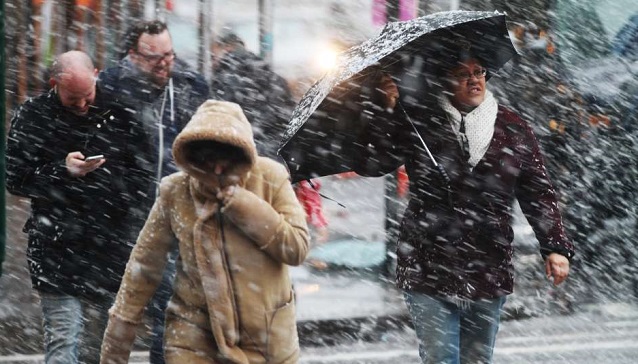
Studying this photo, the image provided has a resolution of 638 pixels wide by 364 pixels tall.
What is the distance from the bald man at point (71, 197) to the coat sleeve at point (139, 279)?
1243 mm

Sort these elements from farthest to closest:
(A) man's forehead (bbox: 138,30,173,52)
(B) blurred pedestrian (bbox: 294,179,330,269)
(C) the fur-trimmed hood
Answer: (B) blurred pedestrian (bbox: 294,179,330,269)
(A) man's forehead (bbox: 138,30,173,52)
(C) the fur-trimmed hood

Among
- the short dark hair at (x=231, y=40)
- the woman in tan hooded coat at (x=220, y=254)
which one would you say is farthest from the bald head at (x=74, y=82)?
the short dark hair at (x=231, y=40)

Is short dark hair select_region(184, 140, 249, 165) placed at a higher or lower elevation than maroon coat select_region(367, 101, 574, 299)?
higher

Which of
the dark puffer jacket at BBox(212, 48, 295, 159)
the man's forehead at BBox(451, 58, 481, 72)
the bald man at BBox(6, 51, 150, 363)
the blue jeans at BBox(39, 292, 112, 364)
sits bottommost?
the dark puffer jacket at BBox(212, 48, 295, 159)

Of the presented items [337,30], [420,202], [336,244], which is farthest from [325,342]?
[420,202]

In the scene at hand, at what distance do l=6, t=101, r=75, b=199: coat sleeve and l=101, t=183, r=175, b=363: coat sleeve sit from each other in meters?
1.32

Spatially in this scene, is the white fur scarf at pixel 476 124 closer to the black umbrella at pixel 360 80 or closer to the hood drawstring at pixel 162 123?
the black umbrella at pixel 360 80

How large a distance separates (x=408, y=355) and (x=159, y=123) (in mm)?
2612

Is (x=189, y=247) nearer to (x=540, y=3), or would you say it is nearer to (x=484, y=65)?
(x=484, y=65)

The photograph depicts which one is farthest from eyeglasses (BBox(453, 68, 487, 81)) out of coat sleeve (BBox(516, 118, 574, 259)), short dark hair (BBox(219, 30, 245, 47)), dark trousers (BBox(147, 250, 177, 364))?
short dark hair (BBox(219, 30, 245, 47))

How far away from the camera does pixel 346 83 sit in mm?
4867

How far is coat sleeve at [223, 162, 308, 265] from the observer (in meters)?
4.38

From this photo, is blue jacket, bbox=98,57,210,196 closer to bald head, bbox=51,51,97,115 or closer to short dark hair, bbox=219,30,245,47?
bald head, bbox=51,51,97,115

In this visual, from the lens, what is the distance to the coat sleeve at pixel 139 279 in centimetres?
459
